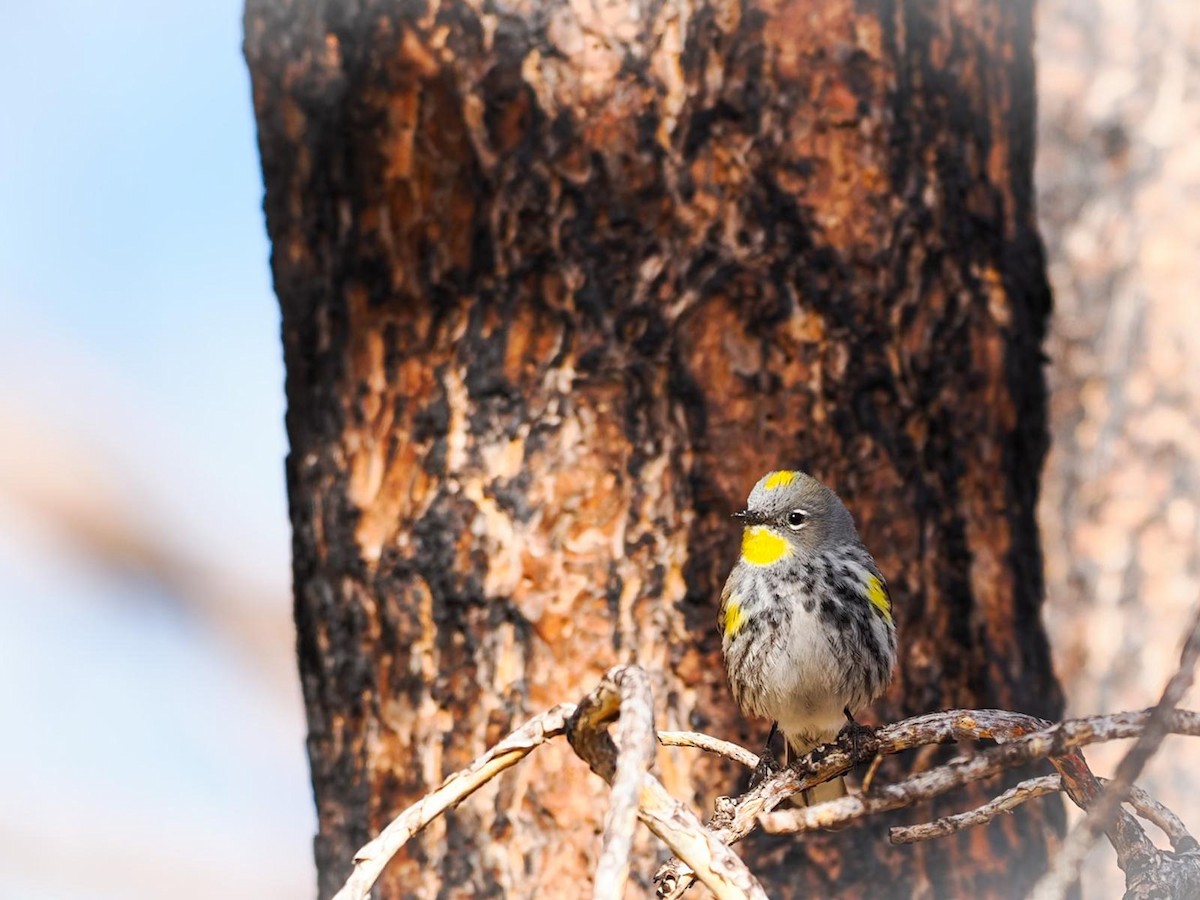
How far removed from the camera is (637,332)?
2.73m

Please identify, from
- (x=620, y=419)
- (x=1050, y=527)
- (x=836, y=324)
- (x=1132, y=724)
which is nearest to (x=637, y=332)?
(x=620, y=419)

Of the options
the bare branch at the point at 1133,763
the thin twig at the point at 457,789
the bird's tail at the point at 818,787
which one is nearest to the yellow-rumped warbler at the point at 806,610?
the bird's tail at the point at 818,787

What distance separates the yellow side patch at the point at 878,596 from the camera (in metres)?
2.29

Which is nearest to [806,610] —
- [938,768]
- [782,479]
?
[782,479]

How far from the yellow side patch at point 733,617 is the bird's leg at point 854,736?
9.3 inches

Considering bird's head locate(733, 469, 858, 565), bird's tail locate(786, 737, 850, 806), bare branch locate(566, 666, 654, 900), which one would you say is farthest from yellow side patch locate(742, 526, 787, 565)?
bare branch locate(566, 666, 654, 900)

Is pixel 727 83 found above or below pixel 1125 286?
above

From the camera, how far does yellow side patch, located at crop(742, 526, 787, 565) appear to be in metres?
2.28

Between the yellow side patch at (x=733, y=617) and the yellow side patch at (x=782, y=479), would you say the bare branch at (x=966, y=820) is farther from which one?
the yellow side patch at (x=733, y=617)

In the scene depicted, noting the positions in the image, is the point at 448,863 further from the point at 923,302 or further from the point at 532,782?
the point at 923,302

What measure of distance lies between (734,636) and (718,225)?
0.89 meters

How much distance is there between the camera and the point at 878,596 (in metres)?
2.31

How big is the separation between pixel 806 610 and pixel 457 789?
1.41m

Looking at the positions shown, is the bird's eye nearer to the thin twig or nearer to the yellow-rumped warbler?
the yellow-rumped warbler
